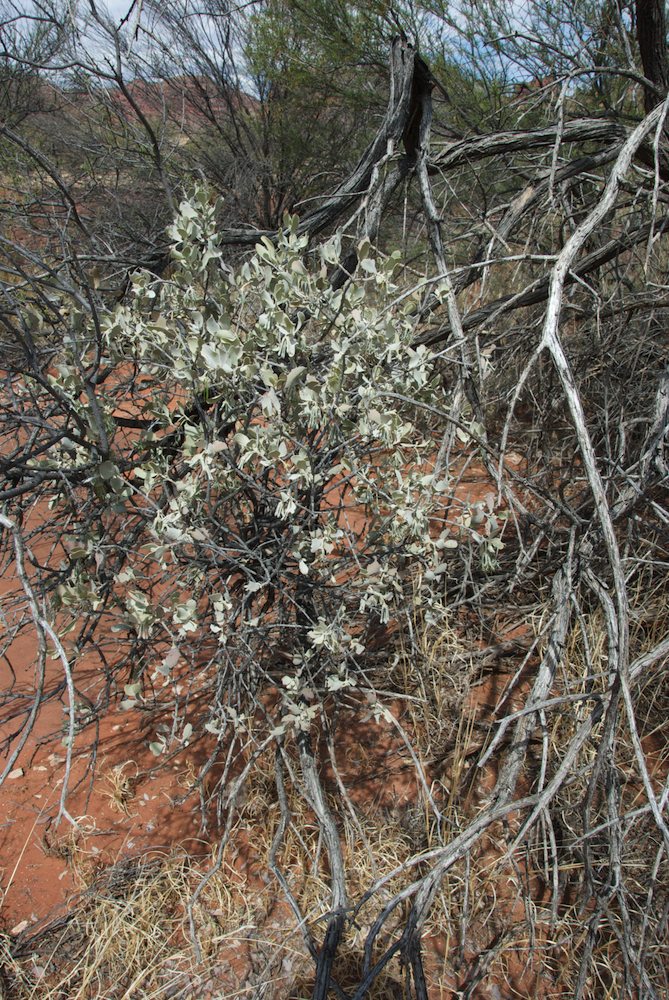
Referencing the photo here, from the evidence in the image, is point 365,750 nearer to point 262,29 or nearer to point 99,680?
point 99,680

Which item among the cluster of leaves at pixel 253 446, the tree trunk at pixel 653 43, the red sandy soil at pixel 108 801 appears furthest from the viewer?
the tree trunk at pixel 653 43

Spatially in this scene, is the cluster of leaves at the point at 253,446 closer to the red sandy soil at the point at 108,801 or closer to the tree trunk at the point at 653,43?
the red sandy soil at the point at 108,801

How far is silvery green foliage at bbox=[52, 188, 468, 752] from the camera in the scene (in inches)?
75.3

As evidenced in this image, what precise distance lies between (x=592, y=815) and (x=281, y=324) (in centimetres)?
159

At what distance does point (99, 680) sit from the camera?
302 centimetres

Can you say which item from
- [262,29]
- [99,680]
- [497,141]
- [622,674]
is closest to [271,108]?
[262,29]

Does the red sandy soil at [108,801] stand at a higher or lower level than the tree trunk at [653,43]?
lower

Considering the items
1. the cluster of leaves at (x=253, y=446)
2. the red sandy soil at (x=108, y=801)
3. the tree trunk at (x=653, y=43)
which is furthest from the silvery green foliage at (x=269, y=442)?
the tree trunk at (x=653, y=43)

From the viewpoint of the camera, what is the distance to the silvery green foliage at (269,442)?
75.3 inches

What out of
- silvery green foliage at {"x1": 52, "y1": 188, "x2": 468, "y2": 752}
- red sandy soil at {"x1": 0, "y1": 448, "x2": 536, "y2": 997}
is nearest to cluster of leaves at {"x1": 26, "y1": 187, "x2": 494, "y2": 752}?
silvery green foliage at {"x1": 52, "y1": 188, "x2": 468, "y2": 752}

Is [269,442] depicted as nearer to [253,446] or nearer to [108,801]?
[253,446]

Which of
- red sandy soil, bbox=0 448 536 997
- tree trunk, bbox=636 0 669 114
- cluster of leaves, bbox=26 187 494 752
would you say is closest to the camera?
cluster of leaves, bbox=26 187 494 752

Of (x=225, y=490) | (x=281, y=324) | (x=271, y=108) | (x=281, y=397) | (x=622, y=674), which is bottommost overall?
(x=622, y=674)

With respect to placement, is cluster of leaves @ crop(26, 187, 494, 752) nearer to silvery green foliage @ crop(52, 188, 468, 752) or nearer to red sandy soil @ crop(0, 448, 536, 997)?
silvery green foliage @ crop(52, 188, 468, 752)
